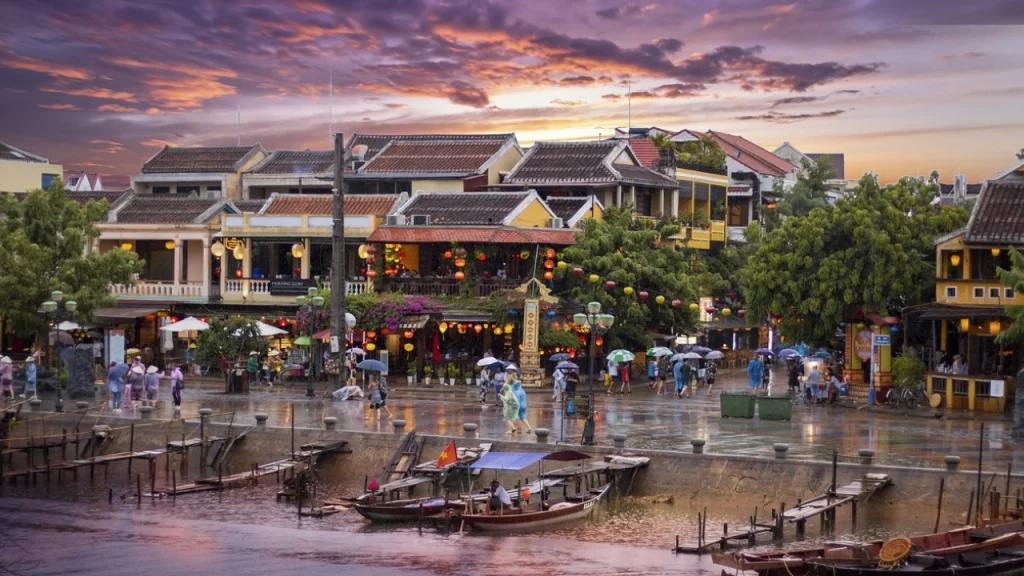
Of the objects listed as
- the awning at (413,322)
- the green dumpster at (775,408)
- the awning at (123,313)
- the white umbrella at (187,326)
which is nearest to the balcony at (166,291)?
the awning at (123,313)

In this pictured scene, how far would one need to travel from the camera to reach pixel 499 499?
3453cm

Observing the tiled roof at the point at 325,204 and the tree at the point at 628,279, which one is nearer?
the tree at the point at 628,279

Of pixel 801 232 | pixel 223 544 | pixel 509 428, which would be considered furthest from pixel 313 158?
pixel 223 544

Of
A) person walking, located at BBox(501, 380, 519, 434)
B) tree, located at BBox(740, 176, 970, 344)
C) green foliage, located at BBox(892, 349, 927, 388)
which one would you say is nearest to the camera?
person walking, located at BBox(501, 380, 519, 434)

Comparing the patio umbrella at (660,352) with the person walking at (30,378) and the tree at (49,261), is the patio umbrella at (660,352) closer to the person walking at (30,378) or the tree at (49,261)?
the tree at (49,261)

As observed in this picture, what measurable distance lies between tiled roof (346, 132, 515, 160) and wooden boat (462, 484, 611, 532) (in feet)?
133

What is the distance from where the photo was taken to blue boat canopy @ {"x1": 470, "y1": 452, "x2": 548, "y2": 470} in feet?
119

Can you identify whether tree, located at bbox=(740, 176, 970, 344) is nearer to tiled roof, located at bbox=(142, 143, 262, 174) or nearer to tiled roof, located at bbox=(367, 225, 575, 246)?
tiled roof, located at bbox=(367, 225, 575, 246)

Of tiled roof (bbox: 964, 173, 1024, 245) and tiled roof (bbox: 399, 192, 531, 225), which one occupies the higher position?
tiled roof (bbox: 399, 192, 531, 225)

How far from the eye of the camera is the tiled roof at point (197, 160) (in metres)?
78.2

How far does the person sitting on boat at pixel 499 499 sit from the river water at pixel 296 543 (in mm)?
1014

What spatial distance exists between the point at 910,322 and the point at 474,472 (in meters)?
21.6

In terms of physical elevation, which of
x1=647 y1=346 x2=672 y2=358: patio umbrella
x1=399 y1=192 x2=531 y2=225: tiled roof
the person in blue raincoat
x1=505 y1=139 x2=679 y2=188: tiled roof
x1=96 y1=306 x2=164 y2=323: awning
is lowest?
the person in blue raincoat

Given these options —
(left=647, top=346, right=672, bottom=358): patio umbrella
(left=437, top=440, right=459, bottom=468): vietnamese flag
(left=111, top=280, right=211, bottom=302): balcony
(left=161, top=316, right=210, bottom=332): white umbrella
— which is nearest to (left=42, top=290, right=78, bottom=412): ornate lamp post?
(left=161, top=316, right=210, bottom=332): white umbrella
